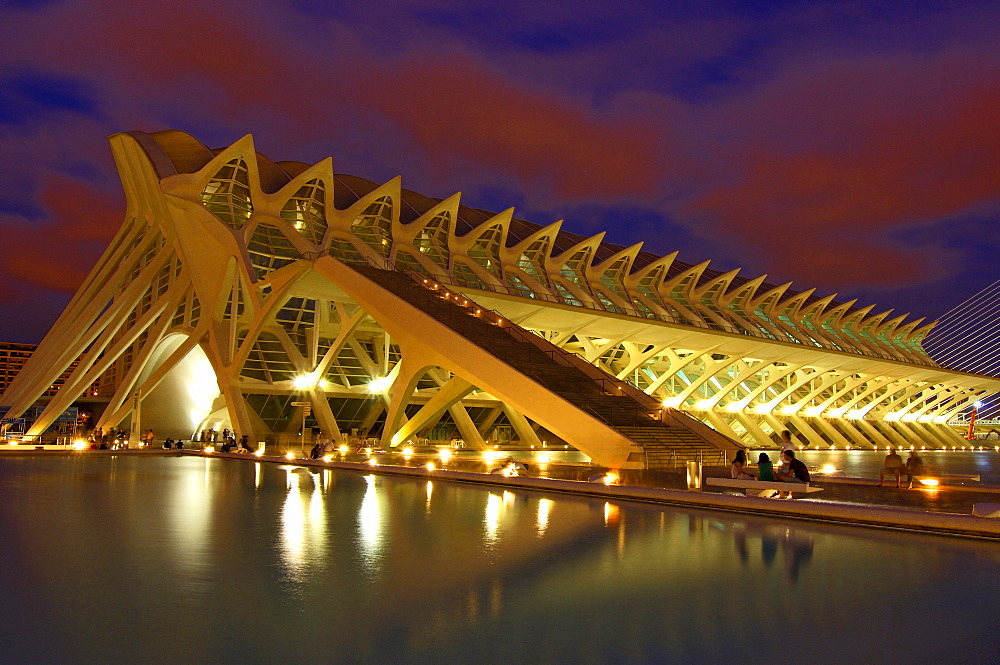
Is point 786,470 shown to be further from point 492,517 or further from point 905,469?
point 492,517

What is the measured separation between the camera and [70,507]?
9.20 m

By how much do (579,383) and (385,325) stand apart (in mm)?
6399

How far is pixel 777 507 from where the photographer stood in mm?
9195

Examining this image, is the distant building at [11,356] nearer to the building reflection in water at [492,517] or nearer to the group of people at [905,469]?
the building reflection in water at [492,517]

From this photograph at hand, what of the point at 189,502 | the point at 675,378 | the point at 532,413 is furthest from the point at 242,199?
the point at 675,378

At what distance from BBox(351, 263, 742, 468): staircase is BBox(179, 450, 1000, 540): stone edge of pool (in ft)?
12.8

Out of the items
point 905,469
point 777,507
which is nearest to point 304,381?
point 905,469

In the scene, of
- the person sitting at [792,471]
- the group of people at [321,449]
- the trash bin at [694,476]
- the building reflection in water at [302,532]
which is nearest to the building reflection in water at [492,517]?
the building reflection in water at [302,532]

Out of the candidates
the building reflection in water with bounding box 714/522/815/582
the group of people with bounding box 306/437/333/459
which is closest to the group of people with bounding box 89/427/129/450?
the group of people with bounding box 306/437/333/459

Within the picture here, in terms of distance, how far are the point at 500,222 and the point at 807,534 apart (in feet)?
114

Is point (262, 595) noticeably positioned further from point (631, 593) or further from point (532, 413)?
point (532, 413)

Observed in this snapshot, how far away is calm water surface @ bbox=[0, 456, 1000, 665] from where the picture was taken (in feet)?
12.2

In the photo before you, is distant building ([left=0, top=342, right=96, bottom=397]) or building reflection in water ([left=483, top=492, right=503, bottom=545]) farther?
distant building ([left=0, top=342, right=96, bottom=397])

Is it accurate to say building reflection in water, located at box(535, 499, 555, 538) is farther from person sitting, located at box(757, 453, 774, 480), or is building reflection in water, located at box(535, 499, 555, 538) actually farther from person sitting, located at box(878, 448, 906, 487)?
person sitting, located at box(878, 448, 906, 487)
